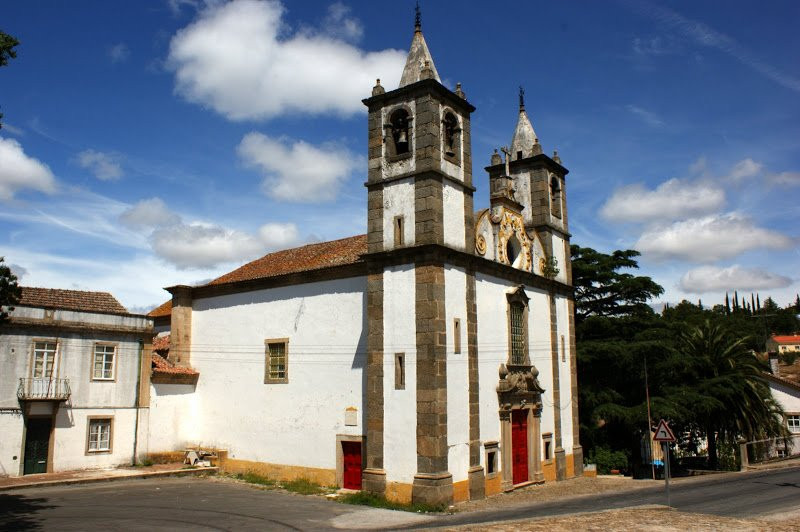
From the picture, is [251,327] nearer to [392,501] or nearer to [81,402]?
[81,402]

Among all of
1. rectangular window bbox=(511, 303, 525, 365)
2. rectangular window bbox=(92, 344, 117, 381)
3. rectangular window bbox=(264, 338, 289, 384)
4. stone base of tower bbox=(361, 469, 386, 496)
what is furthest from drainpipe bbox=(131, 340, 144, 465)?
rectangular window bbox=(511, 303, 525, 365)

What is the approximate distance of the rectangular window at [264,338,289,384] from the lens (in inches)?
894

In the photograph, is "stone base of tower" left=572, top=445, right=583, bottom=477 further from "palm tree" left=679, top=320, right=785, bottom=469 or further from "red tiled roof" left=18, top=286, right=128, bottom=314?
"red tiled roof" left=18, top=286, right=128, bottom=314

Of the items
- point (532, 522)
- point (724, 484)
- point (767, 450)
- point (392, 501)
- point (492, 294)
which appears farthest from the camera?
point (767, 450)

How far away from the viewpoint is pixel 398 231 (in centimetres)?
1964

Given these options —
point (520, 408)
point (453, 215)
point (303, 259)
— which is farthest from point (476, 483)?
point (303, 259)

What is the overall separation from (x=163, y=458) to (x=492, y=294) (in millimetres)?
13714

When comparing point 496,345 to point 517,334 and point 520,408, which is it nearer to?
point 517,334

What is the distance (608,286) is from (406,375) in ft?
53.7

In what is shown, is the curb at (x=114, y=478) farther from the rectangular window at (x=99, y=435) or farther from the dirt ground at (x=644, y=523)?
the dirt ground at (x=644, y=523)

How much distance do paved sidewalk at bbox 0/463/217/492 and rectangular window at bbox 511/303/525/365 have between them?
459 inches

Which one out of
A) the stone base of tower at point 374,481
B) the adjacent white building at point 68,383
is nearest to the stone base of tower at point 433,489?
the stone base of tower at point 374,481

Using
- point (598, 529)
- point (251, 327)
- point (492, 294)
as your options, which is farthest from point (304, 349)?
point (598, 529)

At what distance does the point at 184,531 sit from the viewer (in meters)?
14.1
